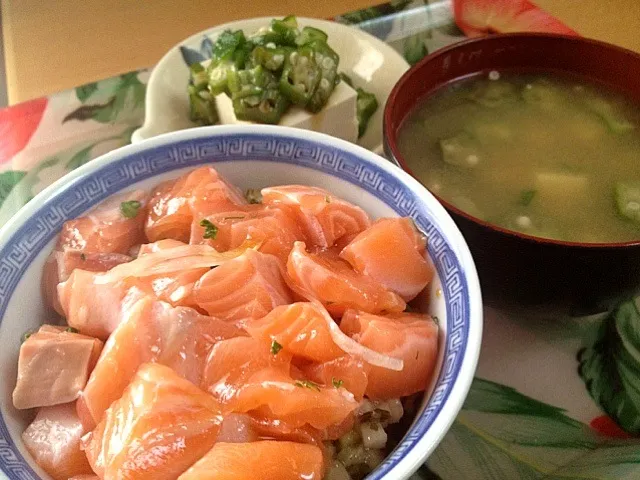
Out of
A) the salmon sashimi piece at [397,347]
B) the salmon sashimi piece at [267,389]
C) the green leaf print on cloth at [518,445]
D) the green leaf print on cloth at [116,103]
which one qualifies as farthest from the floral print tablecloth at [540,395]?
the salmon sashimi piece at [267,389]

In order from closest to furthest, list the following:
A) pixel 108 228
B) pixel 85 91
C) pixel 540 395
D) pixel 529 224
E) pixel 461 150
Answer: pixel 108 228
pixel 540 395
pixel 529 224
pixel 461 150
pixel 85 91

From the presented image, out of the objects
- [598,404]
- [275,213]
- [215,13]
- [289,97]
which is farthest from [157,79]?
[598,404]

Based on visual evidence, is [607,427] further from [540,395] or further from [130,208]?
[130,208]

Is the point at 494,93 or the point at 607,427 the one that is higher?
the point at 494,93

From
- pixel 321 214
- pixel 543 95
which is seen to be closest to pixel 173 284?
pixel 321 214

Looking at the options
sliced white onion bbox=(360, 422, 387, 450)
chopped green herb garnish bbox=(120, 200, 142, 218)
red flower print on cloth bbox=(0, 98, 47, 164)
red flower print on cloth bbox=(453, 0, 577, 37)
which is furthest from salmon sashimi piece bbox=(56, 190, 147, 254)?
red flower print on cloth bbox=(453, 0, 577, 37)

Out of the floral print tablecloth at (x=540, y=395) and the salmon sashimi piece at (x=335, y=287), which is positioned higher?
the salmon sashimi piece at (x=335, y=287)

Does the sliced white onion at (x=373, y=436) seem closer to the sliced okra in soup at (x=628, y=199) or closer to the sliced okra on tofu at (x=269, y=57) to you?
the sliced okra in soup at (x=628, y=199)
